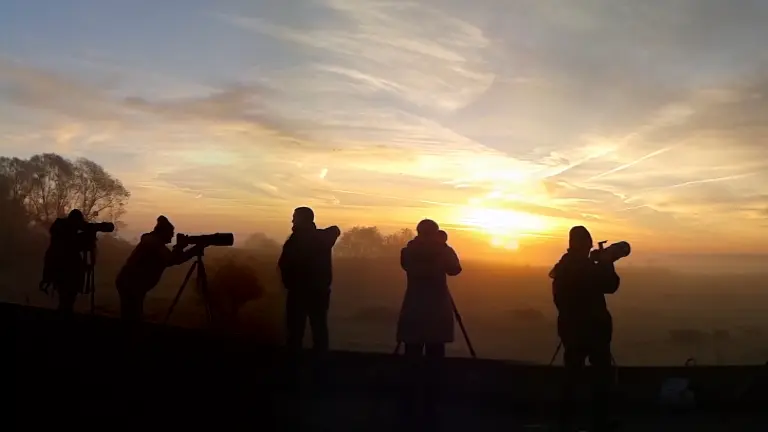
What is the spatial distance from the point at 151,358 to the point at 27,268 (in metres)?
23.6

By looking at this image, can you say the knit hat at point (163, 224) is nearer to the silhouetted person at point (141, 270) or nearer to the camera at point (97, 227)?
the silhouetted person at point (141, 270)

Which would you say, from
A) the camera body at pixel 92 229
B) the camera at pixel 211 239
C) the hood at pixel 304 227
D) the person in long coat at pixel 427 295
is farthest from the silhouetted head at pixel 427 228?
the camera body at pixel 92 229

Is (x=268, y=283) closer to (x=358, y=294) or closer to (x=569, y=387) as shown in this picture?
(x=569, y=387)

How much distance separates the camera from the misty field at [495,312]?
2242cm

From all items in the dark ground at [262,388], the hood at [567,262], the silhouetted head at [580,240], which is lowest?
the dark ground at [262,388]

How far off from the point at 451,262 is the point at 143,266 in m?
3.84

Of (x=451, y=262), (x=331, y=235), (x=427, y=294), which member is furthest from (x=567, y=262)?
(x=331, y=235)

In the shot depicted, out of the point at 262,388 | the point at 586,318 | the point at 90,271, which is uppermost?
the point at 90,271

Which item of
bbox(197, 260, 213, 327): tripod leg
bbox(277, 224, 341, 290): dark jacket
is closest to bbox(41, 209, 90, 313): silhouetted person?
bbox(197, 260, 213, 327): tripod leg

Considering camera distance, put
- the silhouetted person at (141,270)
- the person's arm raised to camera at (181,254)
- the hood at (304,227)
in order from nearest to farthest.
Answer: the silhouetted person at (141,270)
the hood at (304,227)
the person's arm raised to camera at (181,254)

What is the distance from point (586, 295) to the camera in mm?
7055

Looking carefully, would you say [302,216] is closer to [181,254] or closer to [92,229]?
[181,254]

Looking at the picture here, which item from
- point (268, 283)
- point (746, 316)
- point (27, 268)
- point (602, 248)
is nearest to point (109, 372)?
point (602, 248)

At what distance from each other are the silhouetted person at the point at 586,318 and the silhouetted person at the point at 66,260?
6.52 meters
